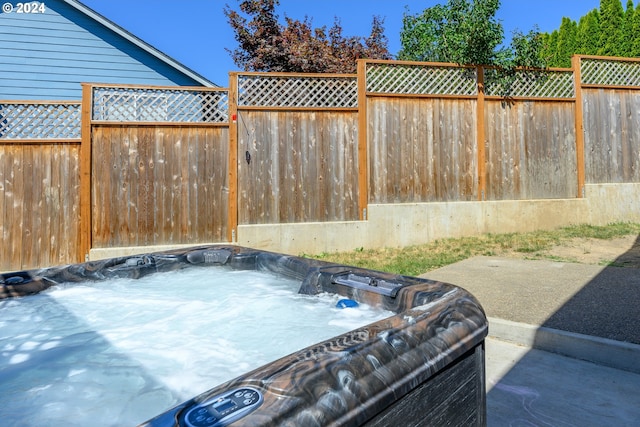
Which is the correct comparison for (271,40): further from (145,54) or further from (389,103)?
(389,103)

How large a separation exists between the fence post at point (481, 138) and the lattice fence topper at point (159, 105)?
3.67m

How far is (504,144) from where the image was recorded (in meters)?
5.73

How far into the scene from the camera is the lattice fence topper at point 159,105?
4.77 metres

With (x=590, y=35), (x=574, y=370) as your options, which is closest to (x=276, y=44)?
(x=574, y=370)

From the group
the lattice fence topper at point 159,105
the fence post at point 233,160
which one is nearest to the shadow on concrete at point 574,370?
the fence post at point 233,160

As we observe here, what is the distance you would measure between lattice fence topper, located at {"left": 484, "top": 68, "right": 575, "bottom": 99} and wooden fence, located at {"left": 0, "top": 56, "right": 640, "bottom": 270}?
2cm

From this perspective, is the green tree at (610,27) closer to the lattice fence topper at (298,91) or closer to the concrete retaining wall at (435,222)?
the concrete retaining wall at (435,222)

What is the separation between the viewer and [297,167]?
5.21 m

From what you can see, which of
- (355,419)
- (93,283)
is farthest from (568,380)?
(93,283)

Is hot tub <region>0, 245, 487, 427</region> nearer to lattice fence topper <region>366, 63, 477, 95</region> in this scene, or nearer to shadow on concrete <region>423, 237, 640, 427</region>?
shadow on concrete <region>423, 237, 640, 427</region>

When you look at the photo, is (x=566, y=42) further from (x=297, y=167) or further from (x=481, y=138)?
(x=297, y=167)

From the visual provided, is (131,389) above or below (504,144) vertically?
below

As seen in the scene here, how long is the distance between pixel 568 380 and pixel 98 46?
835cm

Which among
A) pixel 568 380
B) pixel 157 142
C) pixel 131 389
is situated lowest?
pixel 568 380
